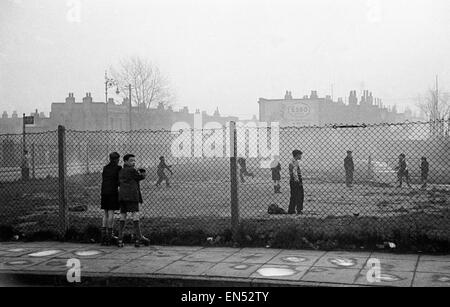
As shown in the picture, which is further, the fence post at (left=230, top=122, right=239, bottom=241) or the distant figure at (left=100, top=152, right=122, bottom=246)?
the distant figure at (left=100, top=152, right=122, bottom=246)

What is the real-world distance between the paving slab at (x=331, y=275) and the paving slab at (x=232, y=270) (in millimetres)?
726

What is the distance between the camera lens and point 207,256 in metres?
6.57

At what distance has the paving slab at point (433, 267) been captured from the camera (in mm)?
5508

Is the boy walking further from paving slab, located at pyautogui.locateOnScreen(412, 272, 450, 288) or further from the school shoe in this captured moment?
paving slab, located at pyautogui.locateOnScreen(412, 272, 450, 288)

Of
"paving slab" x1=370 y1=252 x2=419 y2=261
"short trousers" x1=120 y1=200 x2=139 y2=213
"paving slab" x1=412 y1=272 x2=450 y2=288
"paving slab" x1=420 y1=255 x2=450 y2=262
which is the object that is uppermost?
"short trousers" x1=120 y1=200 x2=139 y2=213

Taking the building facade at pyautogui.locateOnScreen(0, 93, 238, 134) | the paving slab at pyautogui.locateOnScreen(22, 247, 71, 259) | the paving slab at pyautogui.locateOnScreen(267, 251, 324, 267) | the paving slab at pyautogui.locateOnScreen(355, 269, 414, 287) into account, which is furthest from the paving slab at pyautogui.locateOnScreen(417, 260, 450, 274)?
the building facade at pyautogui.locateOnScreen(0, 93, 238, 134)

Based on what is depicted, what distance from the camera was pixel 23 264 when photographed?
6.27m

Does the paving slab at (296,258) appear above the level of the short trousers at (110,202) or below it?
below

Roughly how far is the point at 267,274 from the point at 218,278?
0.62 metres

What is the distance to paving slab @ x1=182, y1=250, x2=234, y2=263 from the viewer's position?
21.0ft

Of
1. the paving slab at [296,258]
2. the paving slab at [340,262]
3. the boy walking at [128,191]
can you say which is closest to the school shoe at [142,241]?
the boy walking at [128,191]

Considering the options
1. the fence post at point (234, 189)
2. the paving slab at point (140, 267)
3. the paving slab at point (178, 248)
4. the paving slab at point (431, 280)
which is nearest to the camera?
the paving slab at point (431, 280)

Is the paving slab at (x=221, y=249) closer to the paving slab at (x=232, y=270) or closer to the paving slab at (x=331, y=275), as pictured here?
the paving slab at (x=232, y=270)

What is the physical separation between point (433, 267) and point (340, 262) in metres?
1.16
